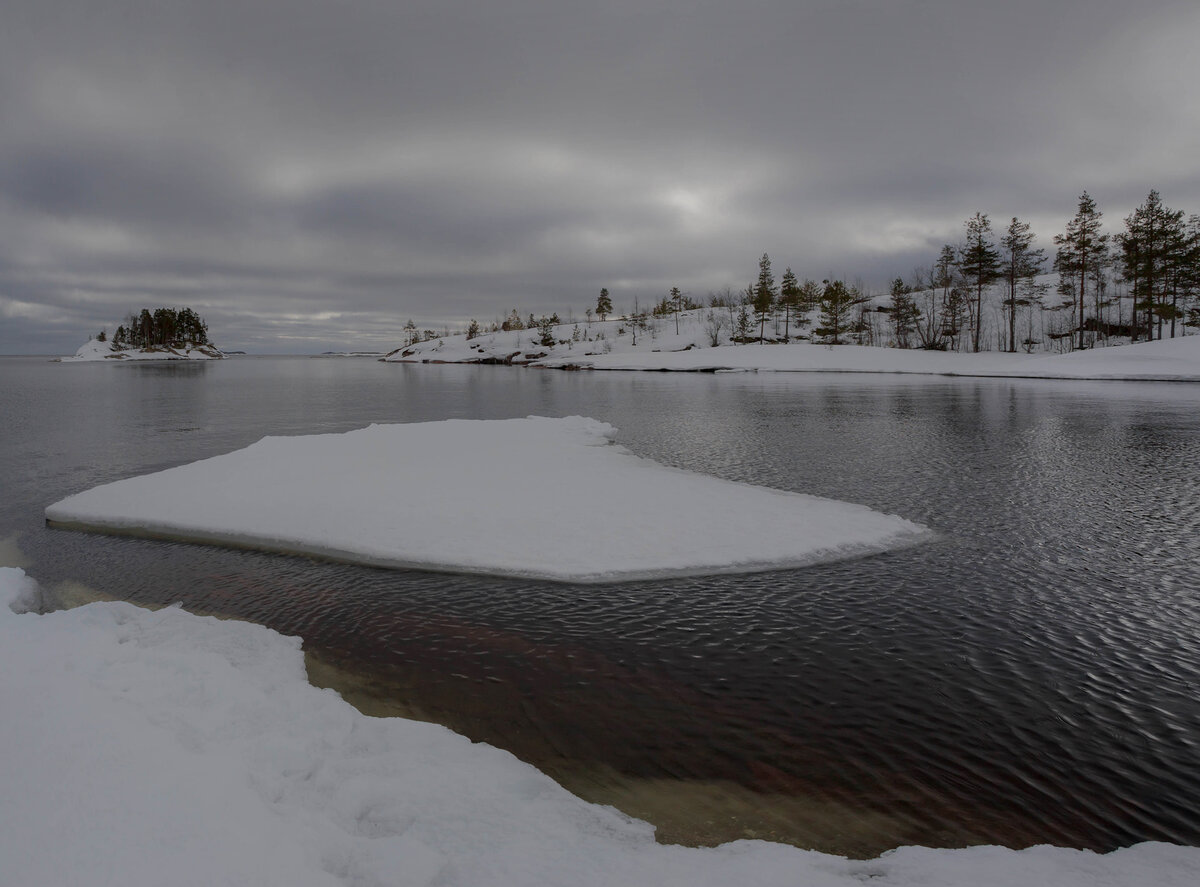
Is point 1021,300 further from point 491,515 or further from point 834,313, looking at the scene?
point 491,515

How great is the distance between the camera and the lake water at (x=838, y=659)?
5.35 metres

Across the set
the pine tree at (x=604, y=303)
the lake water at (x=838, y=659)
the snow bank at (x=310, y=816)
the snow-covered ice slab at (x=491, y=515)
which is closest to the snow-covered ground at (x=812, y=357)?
the pine tree at (x=604, y=303)

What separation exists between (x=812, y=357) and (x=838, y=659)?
274ft

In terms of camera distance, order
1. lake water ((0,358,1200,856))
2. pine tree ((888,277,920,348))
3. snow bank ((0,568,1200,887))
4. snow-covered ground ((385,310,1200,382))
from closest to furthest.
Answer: snow bank ((0,568,1200,887)) → lake water ((0,358,1200,856)) → snow-covered ground ((385,310,1200,382)) → pine tree ((888,277,920,348))

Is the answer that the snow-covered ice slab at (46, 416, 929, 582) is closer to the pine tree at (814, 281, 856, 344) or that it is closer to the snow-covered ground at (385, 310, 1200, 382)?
the snow-covered ground at (385, 310, 1200, 382)

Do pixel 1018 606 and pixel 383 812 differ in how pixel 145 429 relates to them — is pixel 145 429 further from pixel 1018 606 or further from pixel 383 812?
pixel 1018 606

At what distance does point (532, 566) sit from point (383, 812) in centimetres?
621

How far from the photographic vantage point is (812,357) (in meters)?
85.9

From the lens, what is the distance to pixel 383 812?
4.68 metres

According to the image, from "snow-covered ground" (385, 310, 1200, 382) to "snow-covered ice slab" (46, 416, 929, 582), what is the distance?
2303 inches

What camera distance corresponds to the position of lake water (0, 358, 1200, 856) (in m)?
5.35

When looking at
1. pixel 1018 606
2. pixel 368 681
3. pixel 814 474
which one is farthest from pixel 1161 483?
pixel 368 681

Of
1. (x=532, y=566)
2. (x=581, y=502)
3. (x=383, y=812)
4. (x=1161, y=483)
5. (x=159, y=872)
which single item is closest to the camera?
(x=159, y=872)

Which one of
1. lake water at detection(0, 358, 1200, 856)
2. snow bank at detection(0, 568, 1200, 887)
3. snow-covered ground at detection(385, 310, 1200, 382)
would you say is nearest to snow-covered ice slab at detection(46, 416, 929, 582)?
lake water at detection(0, 358, 1200, 856)
